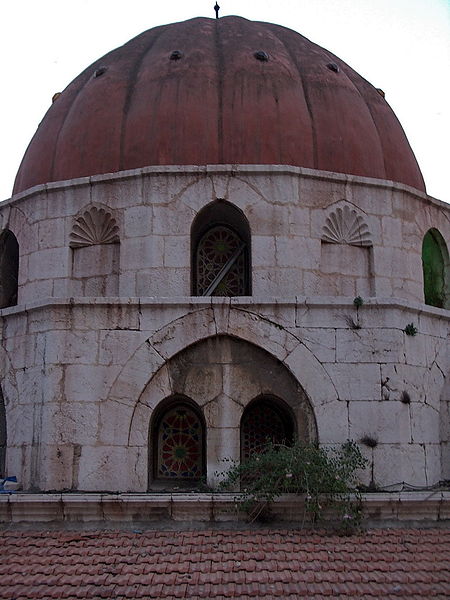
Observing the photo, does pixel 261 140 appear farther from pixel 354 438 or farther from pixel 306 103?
pixel 354 438

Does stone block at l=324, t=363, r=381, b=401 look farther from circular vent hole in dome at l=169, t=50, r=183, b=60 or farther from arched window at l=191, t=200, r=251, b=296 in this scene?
circular vent hole in dome at l=169, t=50, r=183, b=60

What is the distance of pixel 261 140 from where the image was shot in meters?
9.90

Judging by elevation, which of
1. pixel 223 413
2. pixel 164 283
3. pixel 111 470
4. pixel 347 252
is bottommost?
pixel 111 470

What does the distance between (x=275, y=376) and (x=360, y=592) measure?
9.95 feet

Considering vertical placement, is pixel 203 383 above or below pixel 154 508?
above

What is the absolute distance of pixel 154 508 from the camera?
773 centimetres

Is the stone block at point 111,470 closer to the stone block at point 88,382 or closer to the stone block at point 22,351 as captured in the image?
the stone block at point 88,382

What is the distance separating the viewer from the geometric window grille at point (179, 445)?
8.95 metres

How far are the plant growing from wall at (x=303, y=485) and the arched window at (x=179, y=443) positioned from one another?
1.14 metres

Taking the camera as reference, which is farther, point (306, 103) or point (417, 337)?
point (306, 103)

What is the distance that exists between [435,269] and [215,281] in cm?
346

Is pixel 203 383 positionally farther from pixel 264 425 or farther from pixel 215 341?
pixel 264 425

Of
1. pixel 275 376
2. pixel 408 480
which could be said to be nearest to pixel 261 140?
pixel 275 376

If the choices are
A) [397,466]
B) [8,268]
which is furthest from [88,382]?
[397,466]
